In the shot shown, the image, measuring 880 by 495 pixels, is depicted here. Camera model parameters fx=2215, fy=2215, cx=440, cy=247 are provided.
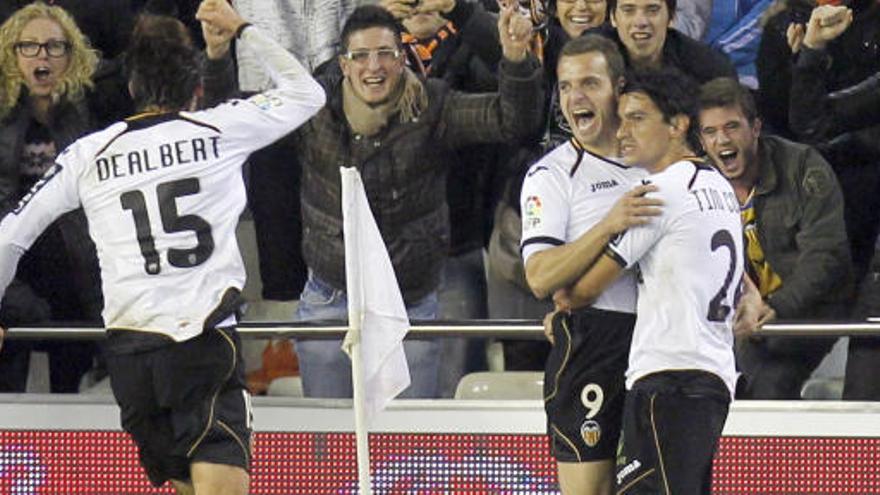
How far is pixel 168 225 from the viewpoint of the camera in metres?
8.82

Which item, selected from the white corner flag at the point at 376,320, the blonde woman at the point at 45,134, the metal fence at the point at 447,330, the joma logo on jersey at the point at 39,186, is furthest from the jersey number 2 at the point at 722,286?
the blonde woman at the point at 45,134

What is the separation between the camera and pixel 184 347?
346 inches

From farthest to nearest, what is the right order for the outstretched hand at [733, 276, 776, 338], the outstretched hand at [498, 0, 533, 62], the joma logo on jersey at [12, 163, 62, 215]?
the outstretched hand at [498, 0, 533, 62], the joma logo on jersey at [12, 163, 62, 215], the outstretched hand at [733, 276, 776, 338]

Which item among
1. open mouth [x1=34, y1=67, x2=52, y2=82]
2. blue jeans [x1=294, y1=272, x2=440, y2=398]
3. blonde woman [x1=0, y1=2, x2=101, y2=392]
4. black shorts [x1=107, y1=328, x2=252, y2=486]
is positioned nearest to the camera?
black shorts [x1=107, y1=328, x2=252, y2=486]

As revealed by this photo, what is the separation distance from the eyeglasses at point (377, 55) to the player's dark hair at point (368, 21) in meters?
0.05

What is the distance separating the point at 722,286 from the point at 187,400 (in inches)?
87.7

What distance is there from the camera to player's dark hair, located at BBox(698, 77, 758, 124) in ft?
31.8

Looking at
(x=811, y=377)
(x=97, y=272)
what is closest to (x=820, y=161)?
(x=811, y=377)

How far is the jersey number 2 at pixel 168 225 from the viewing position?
28.9 feet

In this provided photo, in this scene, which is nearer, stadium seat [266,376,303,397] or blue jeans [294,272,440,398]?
blue jeans [294,272,440,398]

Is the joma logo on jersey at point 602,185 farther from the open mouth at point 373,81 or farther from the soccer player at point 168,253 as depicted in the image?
the open mouth at point 373,81

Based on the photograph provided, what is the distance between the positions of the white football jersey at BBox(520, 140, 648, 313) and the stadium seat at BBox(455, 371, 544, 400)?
1841mm

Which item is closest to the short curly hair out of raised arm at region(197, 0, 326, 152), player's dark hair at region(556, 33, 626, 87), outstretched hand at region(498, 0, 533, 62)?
raised arm at region(197, 0, 326, 152)

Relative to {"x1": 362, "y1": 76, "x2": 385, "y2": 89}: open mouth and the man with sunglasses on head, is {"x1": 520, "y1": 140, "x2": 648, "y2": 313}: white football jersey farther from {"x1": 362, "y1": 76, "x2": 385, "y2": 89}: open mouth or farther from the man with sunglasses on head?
{"x1": 362, "y1": 76, "x2": 385, "y2": 89}: open mouth
